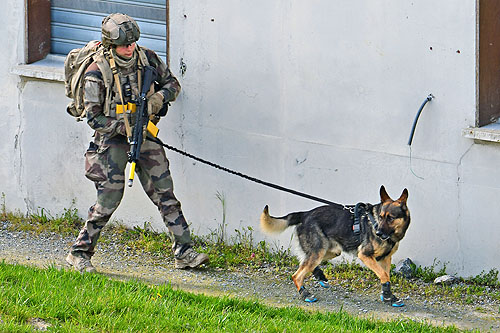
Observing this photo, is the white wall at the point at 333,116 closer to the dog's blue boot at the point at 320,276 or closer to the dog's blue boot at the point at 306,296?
the dog's blue boot at the point at 320,276

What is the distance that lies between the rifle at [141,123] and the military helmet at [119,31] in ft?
1.14

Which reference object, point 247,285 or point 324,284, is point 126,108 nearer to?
point 247,285

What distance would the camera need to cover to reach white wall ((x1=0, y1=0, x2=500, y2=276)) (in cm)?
747

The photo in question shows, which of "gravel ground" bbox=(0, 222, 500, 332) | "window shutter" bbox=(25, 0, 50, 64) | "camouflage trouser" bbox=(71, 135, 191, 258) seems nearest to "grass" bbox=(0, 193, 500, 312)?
"gravel ground" bbox=(0, 222, 500, 332)

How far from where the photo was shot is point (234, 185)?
8.66 meters

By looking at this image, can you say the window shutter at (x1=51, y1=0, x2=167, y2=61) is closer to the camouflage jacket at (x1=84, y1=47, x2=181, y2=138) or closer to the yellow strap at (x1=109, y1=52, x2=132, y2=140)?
the camouflage jacket at (x1=84, y1=47, x2=181, y2=138)

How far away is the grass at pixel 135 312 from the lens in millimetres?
6125

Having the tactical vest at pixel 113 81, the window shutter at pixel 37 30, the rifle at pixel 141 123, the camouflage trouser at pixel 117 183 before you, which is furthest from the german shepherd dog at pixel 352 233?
the window shutter at pixel 37 30

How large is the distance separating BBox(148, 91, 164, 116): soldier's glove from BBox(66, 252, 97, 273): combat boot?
4.45 ft

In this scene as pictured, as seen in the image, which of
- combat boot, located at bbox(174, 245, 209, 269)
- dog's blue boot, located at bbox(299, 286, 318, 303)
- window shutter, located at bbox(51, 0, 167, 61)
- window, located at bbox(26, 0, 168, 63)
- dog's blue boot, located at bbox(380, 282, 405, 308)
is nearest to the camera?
dog's blue boot, located at bbox(380, 282, 405, 308)

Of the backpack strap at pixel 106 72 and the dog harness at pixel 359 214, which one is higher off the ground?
the backpack strap at pixel 106 72

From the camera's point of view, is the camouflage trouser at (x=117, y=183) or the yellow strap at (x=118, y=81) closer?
the yellow strap at (x=118, y=81)

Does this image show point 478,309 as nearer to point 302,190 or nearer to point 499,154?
point 499,154

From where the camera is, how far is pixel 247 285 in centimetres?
791
